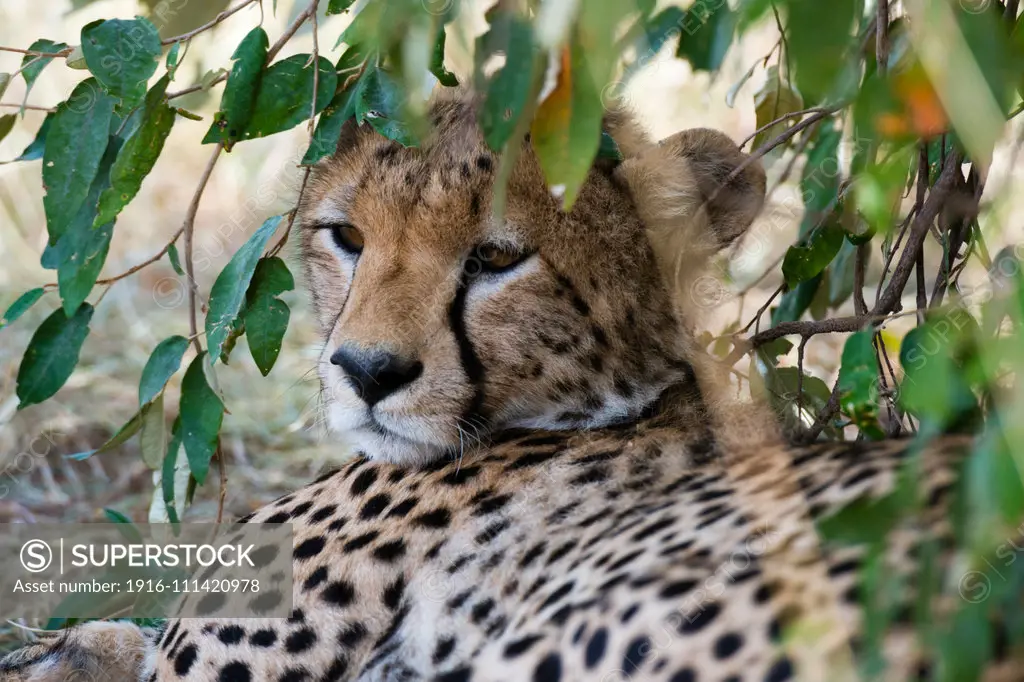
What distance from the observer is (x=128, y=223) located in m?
5.02

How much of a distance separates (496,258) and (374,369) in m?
0.25

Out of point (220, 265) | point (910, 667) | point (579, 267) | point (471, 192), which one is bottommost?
point (910, 667)

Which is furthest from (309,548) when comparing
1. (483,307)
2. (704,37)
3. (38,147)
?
(704,37)

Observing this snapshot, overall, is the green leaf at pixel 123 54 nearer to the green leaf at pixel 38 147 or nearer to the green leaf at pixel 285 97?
the green leaf at pixel 285 97

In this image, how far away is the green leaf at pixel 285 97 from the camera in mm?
1730

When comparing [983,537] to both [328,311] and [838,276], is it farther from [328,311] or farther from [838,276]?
[838,276]

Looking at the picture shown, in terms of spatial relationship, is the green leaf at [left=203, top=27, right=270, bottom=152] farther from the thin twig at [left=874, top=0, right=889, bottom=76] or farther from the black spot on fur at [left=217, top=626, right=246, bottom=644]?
the thin twig at [left=874, top=0, right=889, bottom=76]

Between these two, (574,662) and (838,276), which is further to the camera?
(838,276)

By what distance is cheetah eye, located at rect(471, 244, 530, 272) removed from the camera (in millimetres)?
1724

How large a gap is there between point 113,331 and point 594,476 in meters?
3.00

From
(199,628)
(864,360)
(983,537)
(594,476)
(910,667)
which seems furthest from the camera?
(199,628)

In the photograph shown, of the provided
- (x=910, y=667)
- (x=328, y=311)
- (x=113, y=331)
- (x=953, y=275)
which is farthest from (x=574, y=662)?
(x=113, y=331)

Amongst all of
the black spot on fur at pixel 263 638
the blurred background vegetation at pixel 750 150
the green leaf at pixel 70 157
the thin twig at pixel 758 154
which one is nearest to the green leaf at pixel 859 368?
the blurred background vegetation at pixel 750 150

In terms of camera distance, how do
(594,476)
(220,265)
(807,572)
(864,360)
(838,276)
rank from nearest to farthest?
1. (807,572)
2. (864,360)
3. (594,476)
4. (838,276)
5. (220,265)
